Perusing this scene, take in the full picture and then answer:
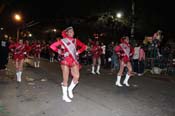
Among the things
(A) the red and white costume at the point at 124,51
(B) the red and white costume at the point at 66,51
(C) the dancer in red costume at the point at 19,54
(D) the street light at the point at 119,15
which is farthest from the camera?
(D) the street light at the point at 119,15

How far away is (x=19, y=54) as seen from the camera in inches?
501

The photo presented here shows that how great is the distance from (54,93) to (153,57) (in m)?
9.04

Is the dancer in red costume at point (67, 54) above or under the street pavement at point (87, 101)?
above

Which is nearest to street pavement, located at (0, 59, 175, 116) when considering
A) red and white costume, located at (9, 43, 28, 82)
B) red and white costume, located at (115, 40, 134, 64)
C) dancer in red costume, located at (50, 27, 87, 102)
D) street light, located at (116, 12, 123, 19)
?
dancer in red costume, located at (50, 27, 87, 102)

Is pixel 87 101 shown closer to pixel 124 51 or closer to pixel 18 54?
pixel 124 51

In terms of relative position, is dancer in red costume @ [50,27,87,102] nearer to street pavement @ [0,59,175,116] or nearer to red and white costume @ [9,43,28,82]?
street pavement @ [0,59,175,116]

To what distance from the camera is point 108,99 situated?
895 centimetres

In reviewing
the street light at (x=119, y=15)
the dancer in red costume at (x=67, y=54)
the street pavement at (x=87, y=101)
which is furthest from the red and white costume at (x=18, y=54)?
the street light at (x=119, y=15)

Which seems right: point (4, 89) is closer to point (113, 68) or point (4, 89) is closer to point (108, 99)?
point (108, 99)

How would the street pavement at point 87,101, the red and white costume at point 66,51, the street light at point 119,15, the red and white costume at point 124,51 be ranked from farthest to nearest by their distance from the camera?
the street light at point 119,15
the red and white costume at point 124,51
the red and white costume at point 66,51
the street pavement at point 87,101

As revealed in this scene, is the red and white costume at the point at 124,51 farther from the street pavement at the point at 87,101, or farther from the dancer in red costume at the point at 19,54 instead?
the dancer in red costume at the point at 19,54

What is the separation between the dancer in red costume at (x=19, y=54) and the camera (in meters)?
12.7

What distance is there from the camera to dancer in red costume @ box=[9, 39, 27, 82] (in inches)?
499

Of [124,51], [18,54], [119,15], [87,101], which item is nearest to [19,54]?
[18,54]
